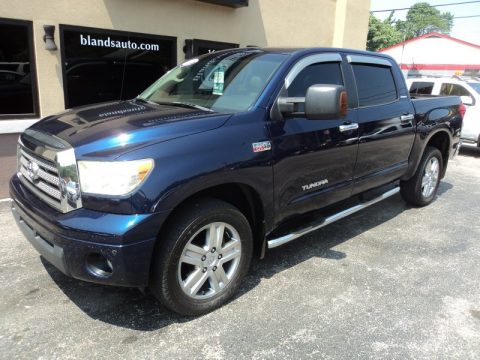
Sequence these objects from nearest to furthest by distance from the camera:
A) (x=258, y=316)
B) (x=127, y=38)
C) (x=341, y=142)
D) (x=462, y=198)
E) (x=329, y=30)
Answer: (x=258, y=316) < (x=341, y=142) < (x=462, y=198) < (x=127, y=38) < (x=329, y=30)

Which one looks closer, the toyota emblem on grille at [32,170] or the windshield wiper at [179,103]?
the toyota emblem on grille at [32,170]

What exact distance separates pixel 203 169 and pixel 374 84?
8.44 feet

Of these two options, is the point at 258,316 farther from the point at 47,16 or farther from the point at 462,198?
the point at 47,16

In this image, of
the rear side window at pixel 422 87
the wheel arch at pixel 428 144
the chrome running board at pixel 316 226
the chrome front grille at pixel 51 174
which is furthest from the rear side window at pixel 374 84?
the rear side window at pixel 422 87

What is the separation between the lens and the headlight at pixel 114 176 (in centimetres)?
255

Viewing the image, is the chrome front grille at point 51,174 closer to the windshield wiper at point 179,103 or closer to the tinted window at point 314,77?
the windshield wiper at point 179,103

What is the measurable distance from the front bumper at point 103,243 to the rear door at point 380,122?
237 centimetres

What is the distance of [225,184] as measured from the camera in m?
3.05

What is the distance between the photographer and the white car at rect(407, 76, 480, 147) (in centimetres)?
1022

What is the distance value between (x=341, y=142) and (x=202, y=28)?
5128mm

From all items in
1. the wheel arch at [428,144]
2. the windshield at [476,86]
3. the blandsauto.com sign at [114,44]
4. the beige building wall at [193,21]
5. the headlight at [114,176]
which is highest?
the beige building wall at [193,21]

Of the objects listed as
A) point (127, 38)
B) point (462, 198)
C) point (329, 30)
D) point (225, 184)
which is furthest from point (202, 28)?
point (225, 184)

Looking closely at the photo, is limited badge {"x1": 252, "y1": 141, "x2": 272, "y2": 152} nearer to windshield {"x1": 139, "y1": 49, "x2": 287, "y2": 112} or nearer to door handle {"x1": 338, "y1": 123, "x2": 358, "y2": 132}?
windshield {"x1": 139, "y1": 49, "x2": 287, "y2": 112}

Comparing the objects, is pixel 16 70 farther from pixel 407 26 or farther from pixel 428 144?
pixel 407 26
